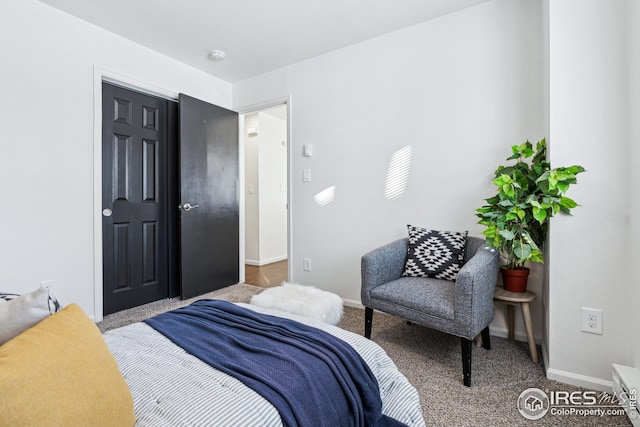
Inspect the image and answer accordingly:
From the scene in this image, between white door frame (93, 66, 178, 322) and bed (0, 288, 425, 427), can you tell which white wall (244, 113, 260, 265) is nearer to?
white door frame (93, 66, 178, 322)

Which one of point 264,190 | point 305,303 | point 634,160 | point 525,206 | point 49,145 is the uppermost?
point 49,145

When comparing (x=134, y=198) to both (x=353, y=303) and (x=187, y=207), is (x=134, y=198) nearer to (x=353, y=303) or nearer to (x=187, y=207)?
(x=187, y=207)

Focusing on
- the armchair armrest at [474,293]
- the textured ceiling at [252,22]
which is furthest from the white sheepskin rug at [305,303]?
the textured ceiling at [252,22]

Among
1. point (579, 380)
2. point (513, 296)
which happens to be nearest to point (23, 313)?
point (513, 296)

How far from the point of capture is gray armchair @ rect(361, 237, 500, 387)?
169cm

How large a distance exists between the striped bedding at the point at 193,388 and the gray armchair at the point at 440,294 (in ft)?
2.14

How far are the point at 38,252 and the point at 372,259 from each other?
2.36 metres

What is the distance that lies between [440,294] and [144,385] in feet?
5.14

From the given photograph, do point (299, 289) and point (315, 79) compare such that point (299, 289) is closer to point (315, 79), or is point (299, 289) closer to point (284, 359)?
point (284, 359)

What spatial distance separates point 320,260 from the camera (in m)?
3.21

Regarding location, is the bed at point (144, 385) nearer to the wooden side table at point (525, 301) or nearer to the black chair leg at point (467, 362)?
the black chair leg at point (467, 362)

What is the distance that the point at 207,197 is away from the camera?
132 inches

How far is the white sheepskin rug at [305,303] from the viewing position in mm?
2213

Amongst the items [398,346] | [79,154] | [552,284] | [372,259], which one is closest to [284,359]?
[372,259]
